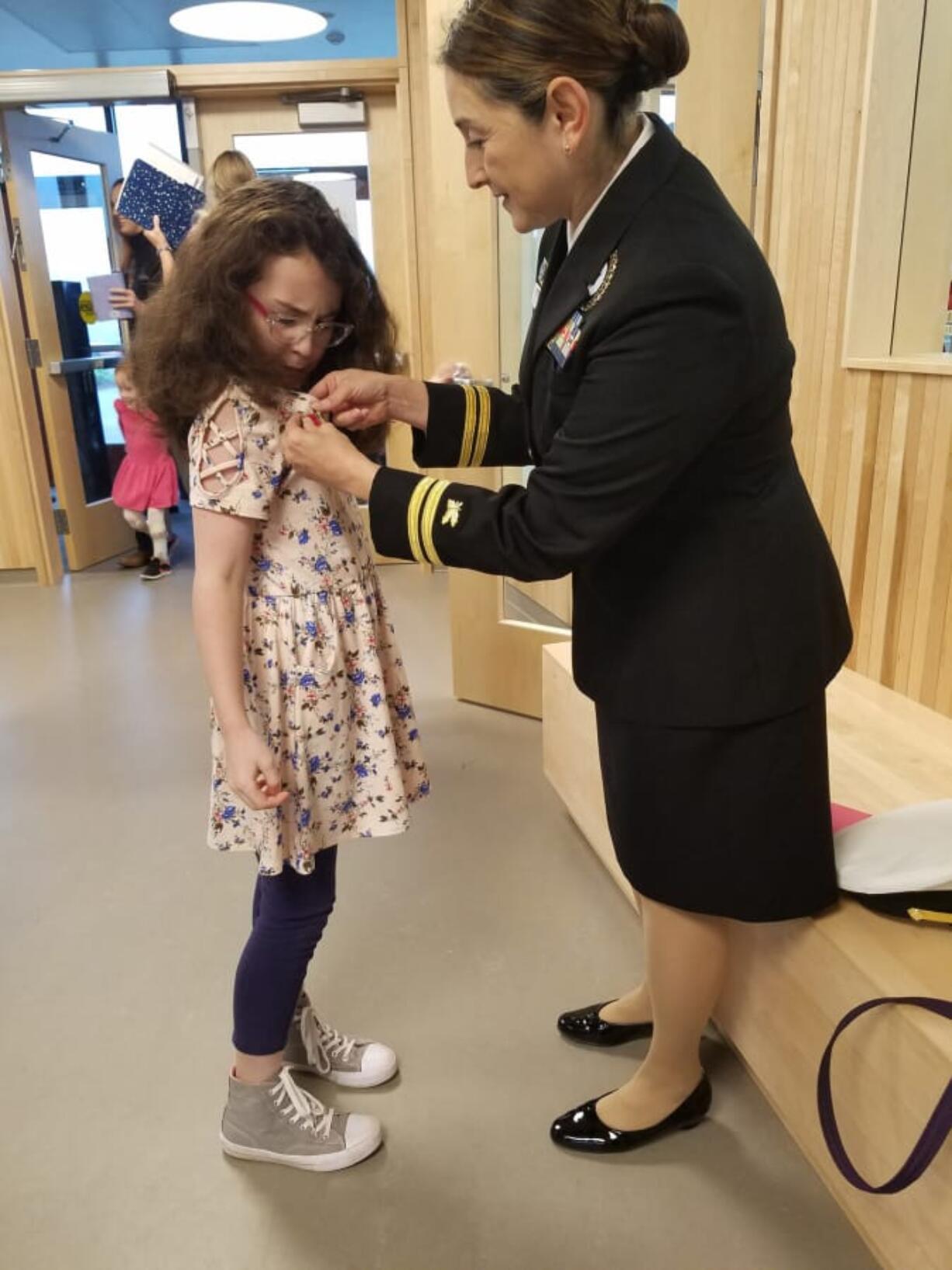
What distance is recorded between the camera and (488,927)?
1.88 metres

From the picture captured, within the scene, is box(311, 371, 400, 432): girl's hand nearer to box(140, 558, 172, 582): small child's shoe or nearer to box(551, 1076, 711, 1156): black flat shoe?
box(551, 1076, 711, 1156): black flat shoe

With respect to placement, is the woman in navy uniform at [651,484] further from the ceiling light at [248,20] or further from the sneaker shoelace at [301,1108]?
the ceiling light at [248,20]

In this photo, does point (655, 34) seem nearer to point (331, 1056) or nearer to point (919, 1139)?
point (919, 1139)

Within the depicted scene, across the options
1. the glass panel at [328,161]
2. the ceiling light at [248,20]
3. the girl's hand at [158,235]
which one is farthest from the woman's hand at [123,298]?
the girl's hand at [158,235]

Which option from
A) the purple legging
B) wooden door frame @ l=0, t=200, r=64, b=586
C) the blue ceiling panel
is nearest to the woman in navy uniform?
the purple legging

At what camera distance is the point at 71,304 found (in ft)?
15.1

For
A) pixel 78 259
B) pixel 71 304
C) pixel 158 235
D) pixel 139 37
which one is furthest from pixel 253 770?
pixel 139 37

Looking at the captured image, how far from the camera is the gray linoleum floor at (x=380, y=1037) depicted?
4.10 ft

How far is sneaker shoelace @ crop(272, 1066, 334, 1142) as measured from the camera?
136cm

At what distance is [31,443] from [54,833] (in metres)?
2.58

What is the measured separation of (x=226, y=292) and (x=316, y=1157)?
1154mm

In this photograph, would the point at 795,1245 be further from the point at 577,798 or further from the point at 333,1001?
the point at 577,798

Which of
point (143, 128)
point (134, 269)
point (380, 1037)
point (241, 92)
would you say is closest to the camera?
point (380, 1037)

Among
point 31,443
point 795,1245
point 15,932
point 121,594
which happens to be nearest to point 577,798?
point 795,1245
